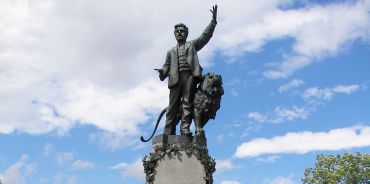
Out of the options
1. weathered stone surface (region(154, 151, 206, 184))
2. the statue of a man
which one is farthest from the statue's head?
weathered stone surface (region(154, 151, 206, 184))

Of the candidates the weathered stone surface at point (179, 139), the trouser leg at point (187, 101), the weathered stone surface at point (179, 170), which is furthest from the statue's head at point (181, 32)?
the weathered stone surface at point (179, 170)

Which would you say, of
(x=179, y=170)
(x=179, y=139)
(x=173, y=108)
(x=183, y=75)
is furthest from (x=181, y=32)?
(x=179, y=170)

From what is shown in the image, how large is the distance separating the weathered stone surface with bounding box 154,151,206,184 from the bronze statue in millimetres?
651

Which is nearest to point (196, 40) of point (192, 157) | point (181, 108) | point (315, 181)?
point (181, 108)

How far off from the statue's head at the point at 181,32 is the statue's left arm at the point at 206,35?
28 cm

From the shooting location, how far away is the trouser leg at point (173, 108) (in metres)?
12.8

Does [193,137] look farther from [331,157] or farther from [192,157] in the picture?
[331,157]

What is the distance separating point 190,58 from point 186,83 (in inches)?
24.8

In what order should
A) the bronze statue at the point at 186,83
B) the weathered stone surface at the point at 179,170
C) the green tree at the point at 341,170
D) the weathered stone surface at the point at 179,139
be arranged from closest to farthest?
the weathered stone surface at the point at 179,170 → the weathered stone surface at the point at 179,139 → the bronze statue at the point at 186,83 → the green tree at the point at 341,170

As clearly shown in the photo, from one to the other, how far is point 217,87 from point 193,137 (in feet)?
4.37

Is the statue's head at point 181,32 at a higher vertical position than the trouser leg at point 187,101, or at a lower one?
higher

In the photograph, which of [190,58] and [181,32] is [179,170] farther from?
[181,32]

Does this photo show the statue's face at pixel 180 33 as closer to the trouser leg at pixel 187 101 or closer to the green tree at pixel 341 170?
the trouser leg at pixel 187 101

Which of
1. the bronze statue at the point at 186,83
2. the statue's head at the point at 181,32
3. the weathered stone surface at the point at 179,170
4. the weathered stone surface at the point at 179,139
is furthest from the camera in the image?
the statue's head at the point at 181,32
